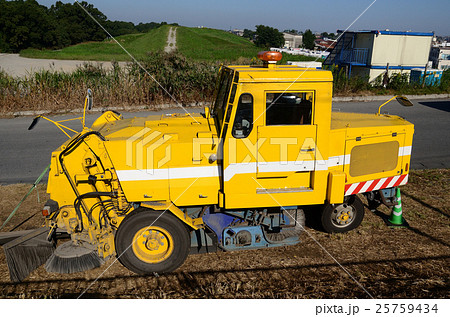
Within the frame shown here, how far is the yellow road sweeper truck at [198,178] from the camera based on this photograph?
15.3 ft

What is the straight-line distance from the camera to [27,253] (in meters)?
4.89

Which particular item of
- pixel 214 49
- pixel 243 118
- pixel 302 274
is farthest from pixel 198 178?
pixel 214 49

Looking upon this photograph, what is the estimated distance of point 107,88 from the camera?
52.0 ft

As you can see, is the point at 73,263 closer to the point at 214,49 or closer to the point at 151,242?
the point at 151,242

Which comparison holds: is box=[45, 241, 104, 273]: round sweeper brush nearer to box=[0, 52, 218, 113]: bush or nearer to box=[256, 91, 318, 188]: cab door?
box=[256, 91, 318, 188]: cab door

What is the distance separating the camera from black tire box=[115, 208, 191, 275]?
479 centimetres

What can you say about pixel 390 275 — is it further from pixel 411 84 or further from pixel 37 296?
pixel 411 84

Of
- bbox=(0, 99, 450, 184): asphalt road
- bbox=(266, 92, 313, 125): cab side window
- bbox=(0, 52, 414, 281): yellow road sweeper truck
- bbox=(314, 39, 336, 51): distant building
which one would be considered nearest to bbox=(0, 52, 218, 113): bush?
bbox=(0, 99, 450, 184): asphalt road

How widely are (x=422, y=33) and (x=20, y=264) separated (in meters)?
23.4

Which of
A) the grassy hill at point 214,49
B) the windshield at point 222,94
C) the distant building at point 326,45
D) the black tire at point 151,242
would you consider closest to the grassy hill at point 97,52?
the grassy hill at point 214,49

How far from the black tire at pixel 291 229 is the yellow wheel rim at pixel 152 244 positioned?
1.52 metres

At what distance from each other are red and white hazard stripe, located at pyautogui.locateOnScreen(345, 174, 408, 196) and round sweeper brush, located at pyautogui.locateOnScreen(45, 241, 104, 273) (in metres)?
3.81

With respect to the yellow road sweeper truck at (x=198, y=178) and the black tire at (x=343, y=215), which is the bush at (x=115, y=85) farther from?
the black tire at (x=343, y=215)

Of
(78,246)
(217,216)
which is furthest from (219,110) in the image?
(78,246)
